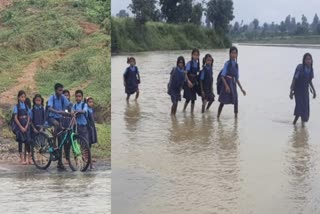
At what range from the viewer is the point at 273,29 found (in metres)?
3.43

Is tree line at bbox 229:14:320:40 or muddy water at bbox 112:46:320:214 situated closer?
muddy water at bbox 112:46:320:214

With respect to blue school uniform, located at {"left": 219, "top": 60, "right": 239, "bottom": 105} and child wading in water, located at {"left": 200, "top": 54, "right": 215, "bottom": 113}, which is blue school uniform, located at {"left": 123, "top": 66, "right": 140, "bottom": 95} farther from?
blue school uniform, located at {"left": 219, "top": 60, "right": 239, "bottom": 105}

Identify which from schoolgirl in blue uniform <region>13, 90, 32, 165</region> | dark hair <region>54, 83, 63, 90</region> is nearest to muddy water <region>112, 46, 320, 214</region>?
dark hair <region>54, 83, 63, 90</region>

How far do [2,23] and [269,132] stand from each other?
67.6 inches

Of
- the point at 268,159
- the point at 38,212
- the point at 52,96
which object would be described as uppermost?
the point at 52,96

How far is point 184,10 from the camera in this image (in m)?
3.31

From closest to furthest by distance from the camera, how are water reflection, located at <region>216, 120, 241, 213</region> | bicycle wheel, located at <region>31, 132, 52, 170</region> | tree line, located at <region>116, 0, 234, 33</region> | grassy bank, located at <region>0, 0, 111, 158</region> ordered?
water reflection, located at <region>216, 120, 241, 213</region> → tree line, located at <region>116, 0, 234, 33</region> → grassy bank, located at <region>0, 0, 111, 158</region> → bicycle wheel, located at <region>31, 132, 52, 170</region>

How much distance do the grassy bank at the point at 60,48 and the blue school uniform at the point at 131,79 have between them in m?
0.10

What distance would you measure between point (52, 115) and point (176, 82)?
0.76 m

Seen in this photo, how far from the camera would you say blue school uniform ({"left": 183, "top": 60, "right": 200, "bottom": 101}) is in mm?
3283

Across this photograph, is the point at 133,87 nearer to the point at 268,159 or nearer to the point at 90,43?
the point at 90,43

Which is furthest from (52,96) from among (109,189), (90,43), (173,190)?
(173,190)

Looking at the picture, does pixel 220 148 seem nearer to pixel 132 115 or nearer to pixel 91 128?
pixel 132 115

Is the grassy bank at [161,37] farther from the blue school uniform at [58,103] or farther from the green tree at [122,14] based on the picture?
the blue school uniform at [58,103]
